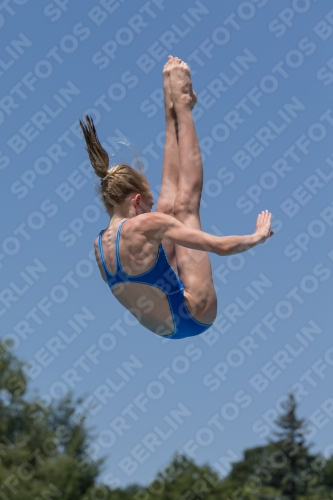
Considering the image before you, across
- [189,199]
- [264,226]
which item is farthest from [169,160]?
[264,226]

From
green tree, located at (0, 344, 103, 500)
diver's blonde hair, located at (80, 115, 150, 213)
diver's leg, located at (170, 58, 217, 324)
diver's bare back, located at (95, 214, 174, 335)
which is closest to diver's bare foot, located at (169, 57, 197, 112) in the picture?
diver's leg, located at (170, 58, 217, 324)

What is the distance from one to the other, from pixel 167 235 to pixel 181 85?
1.42 meters

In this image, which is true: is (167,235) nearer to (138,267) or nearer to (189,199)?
(138,267)

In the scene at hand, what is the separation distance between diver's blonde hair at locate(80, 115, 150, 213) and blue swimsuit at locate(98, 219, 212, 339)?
240 mm

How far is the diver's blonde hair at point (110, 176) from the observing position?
759cm

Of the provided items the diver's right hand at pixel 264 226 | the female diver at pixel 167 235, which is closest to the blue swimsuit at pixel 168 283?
the female diver at pixel 167 235

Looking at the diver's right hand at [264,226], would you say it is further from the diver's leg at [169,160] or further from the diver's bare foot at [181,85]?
the diver's bare foot at [181,85]

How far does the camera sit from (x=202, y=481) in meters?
49.7

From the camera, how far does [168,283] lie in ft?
25.8

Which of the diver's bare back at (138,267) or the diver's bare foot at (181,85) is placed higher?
the diver's bare foot at (181,85)

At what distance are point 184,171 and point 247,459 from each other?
5815 centimetres

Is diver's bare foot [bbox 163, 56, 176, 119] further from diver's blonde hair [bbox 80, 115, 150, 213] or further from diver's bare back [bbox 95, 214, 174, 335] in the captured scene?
diver's bare back [bbox 95, 214, 174, 335]

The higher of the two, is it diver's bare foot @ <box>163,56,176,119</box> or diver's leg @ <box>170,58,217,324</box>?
diver's bare foot @ <box>163,56,176,119</box>

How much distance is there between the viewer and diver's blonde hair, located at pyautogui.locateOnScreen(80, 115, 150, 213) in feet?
24.9
